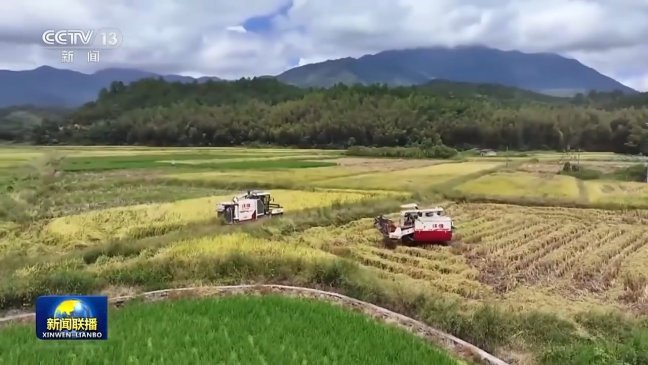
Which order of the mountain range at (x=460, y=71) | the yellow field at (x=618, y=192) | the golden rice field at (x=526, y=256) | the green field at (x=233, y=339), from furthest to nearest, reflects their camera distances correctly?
the mountain range at (x=460, y=71) < the yellow field at (x=618, y=192) < the golden rice field at (x=526, y=256) < the green field at (x=233, y=339)

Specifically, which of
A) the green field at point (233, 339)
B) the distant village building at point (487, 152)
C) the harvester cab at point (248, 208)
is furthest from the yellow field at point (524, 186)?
the green field at point (233, 339)

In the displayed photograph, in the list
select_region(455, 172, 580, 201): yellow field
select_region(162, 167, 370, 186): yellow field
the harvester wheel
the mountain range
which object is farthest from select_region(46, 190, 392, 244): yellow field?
select_region(455, 172, 580, 201): yellow field

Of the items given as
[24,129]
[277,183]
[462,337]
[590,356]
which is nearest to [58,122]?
[24,129]

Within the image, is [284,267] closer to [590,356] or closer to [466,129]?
[590,356]

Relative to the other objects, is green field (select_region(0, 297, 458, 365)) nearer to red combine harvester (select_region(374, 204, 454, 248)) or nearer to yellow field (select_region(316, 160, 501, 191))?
red combine harvester (select_region(374, 204, 454, 248))

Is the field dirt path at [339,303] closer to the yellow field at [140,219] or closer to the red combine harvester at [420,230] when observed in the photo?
the yellow field at [140,219]

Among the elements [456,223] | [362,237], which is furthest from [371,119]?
[362,237]
